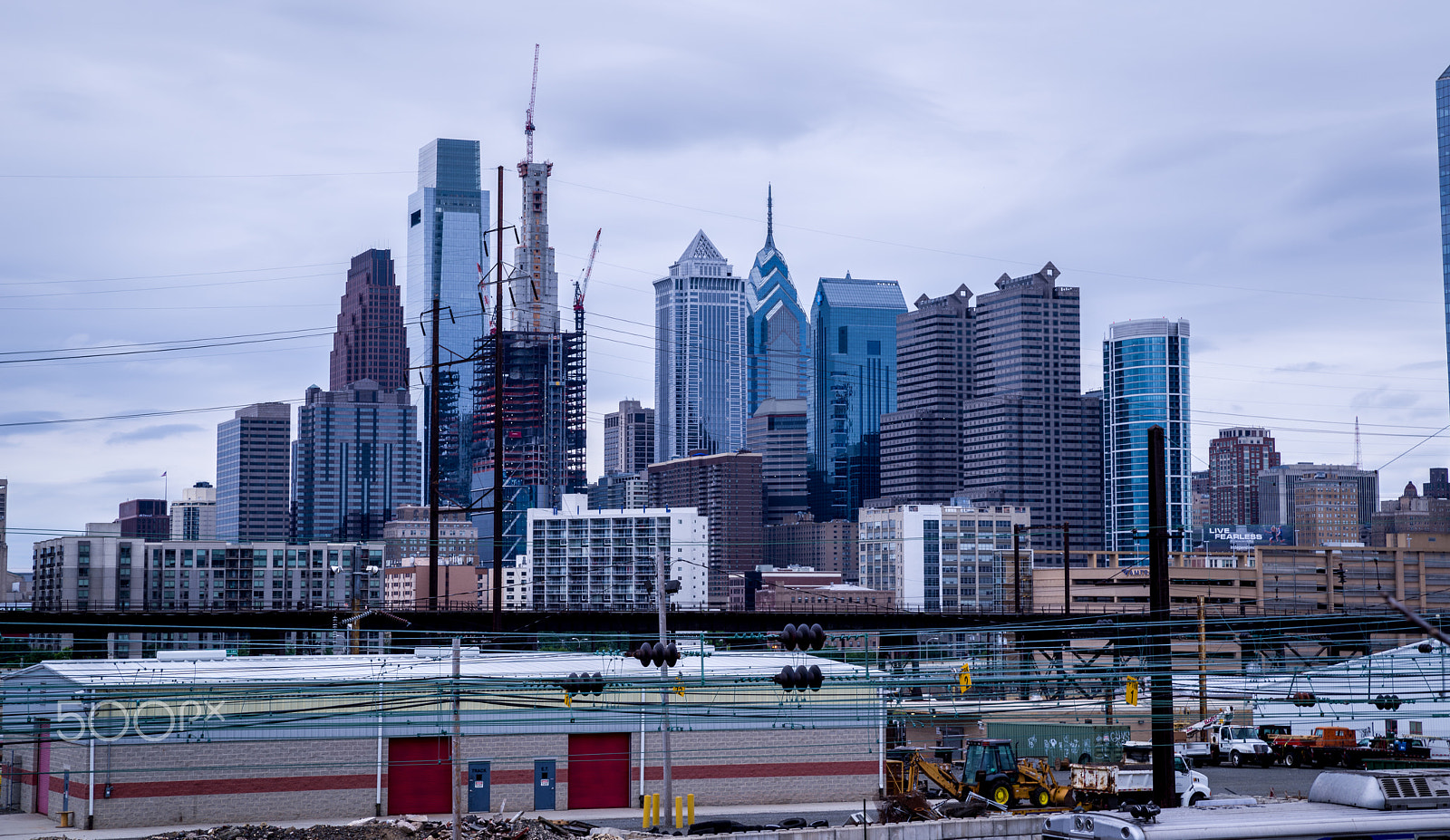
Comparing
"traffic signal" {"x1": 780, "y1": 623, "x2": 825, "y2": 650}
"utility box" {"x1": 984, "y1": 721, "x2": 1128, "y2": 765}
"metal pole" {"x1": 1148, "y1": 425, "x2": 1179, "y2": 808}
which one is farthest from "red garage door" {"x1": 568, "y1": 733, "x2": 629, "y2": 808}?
"utility box" {"x1": 984, "y1": 721, "x2": 1128, "y2": 765}

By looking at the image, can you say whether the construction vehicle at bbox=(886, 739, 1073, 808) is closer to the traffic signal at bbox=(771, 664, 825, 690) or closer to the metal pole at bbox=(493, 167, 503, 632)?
the traffic signal at bbox=(771, 664, 825, 690)

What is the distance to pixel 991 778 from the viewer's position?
44.6 m

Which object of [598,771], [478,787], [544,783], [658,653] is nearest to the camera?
[658,653]

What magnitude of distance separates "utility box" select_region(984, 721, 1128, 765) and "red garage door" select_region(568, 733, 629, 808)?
72.5ft

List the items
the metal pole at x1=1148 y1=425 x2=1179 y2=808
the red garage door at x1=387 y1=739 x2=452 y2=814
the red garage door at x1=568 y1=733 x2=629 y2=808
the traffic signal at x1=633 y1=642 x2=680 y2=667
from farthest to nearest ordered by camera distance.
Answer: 1. the red garage door at x1=568 y1=733 x2=629 y2=808
2. the red garage door at x1=387 y1=739 x2=452 y2=814
3. the traffic signal at x1=633 y1=642 x2=680 y2=667
4. the metal pole at x1=1148 y1=425 x2=1179 y2=808

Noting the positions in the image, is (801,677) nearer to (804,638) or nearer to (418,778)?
(804,638)

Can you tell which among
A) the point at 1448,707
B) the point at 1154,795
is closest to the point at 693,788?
the point at 1154,795

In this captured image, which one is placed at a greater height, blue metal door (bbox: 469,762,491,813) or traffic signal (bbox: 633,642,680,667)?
traffic signal (bbox: 633,642,680,667)

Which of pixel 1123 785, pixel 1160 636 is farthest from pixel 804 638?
pixel 1123 785

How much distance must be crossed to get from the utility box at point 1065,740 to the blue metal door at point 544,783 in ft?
79.6

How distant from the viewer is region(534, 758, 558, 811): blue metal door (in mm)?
46625

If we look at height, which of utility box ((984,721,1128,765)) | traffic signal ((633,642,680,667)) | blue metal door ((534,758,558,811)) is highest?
traffic signal ((633,642,680,667))

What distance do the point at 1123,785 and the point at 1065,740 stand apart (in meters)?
18.8

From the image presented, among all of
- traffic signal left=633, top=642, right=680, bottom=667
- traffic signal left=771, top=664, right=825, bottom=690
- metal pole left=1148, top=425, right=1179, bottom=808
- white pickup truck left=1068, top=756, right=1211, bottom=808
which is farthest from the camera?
white pickup truck left=1068, top=756, right=1211, bottom=808
